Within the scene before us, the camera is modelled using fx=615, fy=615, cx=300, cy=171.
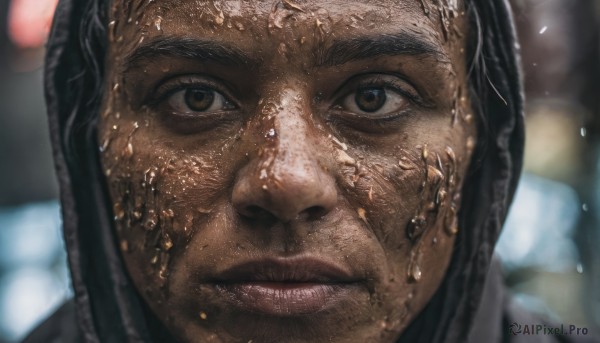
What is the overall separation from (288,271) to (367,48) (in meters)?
0.58

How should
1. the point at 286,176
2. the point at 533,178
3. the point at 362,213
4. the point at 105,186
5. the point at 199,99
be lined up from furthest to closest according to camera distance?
the point at 533,178 → the point at 105,186 → the point at 199,99 → the point at 362,213 → the point at 286,176

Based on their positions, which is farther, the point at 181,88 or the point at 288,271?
the point at 181,88

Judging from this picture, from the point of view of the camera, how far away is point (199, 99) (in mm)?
1627

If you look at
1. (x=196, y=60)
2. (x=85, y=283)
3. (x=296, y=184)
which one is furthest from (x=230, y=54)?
(x=85, y=283)

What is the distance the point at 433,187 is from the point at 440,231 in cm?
13

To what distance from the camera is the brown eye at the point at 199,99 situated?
162cm

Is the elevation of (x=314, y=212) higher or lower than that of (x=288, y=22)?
lower

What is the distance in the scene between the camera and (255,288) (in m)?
1.48

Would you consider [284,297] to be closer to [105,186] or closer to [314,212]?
[314,212]

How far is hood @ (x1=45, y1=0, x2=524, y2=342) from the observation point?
1.83 metres

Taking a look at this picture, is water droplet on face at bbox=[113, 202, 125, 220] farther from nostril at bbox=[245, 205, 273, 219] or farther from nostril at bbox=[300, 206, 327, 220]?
nostril at bbox=[300, 206, 327, 220]

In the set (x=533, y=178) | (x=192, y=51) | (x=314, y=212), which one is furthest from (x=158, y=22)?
(x=533, y=178)

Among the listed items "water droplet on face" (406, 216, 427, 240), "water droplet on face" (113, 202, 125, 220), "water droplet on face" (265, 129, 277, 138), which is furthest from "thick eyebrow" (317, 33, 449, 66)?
"water droplet on face" (113, 202, 125, 220)

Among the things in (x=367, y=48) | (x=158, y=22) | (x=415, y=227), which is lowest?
(x=415, y=227)
